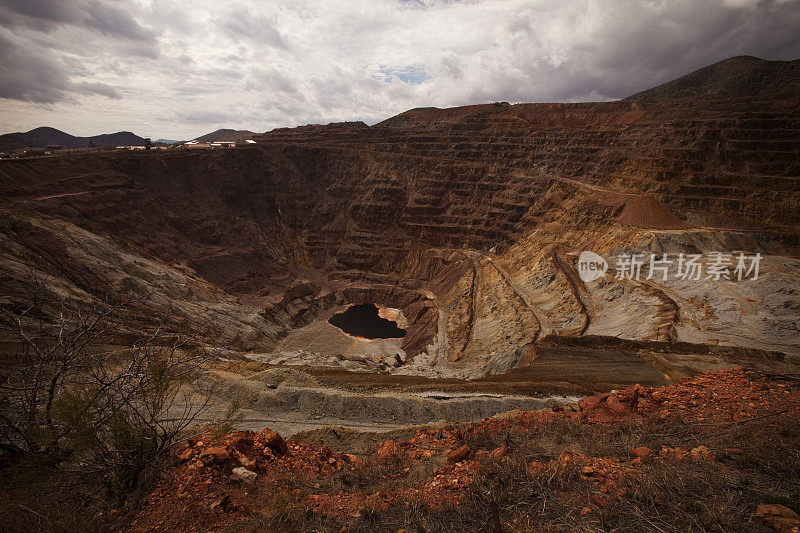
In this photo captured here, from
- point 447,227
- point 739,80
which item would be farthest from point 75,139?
point 739,80

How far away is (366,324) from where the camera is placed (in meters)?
51.1

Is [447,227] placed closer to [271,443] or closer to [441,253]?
[441,253]

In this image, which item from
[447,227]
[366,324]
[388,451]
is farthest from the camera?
[447,227]

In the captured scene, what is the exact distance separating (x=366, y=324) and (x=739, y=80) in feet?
287

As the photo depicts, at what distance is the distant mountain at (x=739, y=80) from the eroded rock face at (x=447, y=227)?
2223 cm

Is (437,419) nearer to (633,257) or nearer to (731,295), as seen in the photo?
(731,295)

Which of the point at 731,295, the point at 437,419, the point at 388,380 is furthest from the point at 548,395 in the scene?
the point at 731,295

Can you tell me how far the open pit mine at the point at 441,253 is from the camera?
21.5m

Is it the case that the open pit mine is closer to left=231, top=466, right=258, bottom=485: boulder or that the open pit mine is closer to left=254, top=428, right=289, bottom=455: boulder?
left=254, top=428, right=289, bottom=455: boulder

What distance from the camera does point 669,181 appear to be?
46.9 meters

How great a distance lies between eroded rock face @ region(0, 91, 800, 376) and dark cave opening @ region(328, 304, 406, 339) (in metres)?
2.87

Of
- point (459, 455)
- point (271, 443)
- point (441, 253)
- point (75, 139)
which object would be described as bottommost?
point (271, 443)

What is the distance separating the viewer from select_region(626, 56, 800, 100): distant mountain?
6700cm

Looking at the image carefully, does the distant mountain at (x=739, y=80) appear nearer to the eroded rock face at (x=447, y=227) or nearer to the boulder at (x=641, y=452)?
the eroded rock face at (x=447, y=227)
